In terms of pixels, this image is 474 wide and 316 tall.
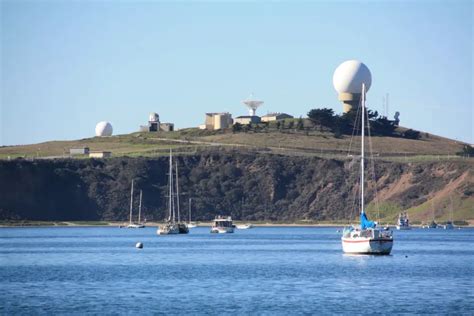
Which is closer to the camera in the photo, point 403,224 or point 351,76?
point 403,224

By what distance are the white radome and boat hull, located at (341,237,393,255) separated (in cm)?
9495

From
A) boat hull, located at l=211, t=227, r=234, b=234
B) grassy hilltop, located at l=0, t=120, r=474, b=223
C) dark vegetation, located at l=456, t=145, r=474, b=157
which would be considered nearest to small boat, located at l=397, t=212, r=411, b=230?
grassy hilltop, located at l=0, t=120, r=474, b=223

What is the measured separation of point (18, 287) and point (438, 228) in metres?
99.1

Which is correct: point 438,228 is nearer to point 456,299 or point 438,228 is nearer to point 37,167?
point 37,167

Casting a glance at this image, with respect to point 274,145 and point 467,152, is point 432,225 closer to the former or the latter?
point 467,152

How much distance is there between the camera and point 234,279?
6638 centimetres

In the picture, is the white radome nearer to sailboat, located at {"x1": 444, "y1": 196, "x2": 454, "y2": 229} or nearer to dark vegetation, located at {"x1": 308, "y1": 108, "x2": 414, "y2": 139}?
dark vegetation, located at {"x1": 308, "y1": 108, "x2": 414, "y2": 139}

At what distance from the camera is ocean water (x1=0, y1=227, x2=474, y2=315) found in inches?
2078

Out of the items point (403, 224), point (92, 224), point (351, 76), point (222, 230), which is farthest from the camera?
point (351, 76)

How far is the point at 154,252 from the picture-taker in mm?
95125

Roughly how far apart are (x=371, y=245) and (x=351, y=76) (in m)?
98.4

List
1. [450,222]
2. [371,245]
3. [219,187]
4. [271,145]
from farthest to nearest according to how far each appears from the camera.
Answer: [271,145]
[219,187]
[450,222]
[371,245]

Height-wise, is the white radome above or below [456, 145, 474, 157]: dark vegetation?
above

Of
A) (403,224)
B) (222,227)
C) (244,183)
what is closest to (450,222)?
(403,224)
